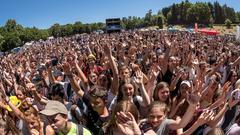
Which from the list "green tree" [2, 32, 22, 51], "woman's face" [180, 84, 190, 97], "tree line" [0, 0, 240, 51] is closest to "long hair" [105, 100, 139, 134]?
"woman's face" [180, 84, 190, 97]

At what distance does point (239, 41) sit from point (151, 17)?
126665mm

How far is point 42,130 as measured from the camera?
14.6ft

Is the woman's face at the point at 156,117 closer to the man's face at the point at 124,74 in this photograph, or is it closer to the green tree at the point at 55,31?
the man's face at the point at 124,74

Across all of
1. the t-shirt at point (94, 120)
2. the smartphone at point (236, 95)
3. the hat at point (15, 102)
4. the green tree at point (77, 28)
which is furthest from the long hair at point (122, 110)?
the green tree at point (77, 28)

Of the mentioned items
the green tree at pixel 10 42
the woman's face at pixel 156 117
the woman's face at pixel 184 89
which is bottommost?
the green tree at pixel 10 42

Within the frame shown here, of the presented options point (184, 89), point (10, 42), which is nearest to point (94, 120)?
point (184, 89)

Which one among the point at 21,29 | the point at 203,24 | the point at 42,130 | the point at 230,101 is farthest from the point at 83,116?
the point at 203,24

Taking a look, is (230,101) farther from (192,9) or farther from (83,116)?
(192,9)

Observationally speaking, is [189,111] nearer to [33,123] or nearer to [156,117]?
[156,117]

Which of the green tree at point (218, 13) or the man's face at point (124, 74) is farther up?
the man's face at point (124, 74)

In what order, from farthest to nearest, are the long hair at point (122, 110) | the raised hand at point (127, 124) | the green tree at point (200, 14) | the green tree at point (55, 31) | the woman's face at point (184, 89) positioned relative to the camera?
the green tree at point (200, 14) → the green tree at point (55, 31) → the woman's face at point (184, 89) → the long hair at point (122, 110) → the raised hand at point (127, 124)

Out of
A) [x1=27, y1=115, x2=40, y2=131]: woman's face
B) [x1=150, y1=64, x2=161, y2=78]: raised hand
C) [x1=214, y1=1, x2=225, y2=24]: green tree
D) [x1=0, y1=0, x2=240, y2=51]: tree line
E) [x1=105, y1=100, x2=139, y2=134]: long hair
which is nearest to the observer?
[x1=105, y1=100, x2=139, y2=134]: long hair

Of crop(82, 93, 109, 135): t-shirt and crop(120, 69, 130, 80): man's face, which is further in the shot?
crop(120, 69, 130, 80): man's face

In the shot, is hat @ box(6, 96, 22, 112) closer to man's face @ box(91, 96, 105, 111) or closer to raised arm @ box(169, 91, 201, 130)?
man's face @ box(91, 96, 105, 111)
